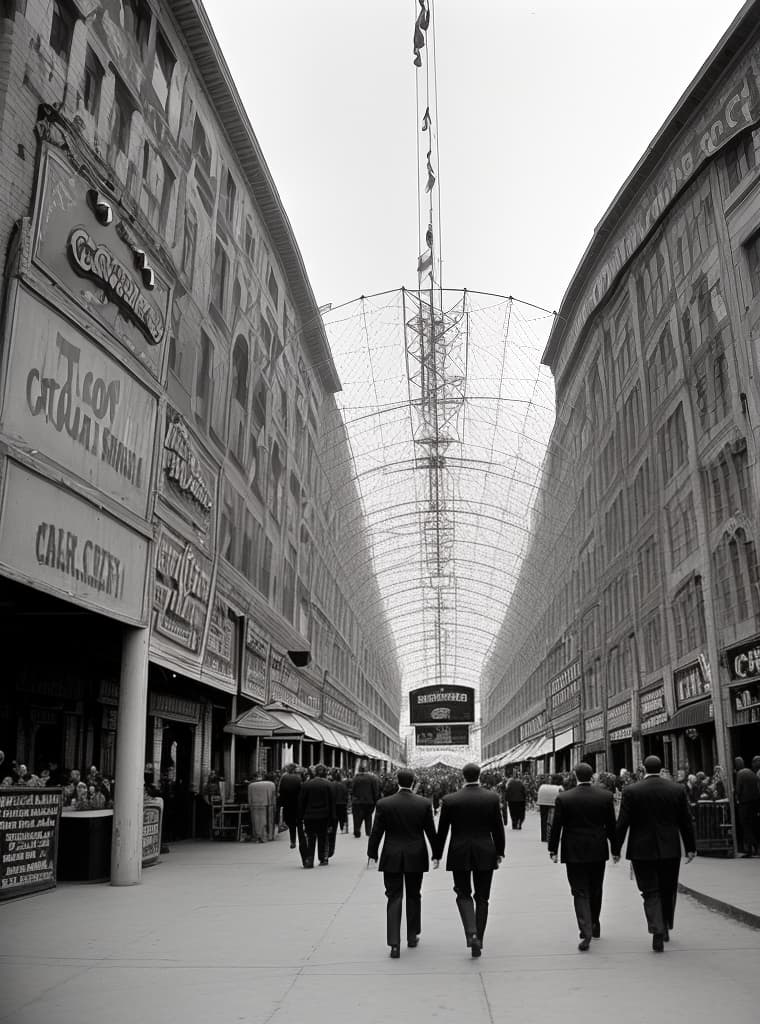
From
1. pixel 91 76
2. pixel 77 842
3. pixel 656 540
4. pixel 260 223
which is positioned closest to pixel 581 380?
pixel 656 540

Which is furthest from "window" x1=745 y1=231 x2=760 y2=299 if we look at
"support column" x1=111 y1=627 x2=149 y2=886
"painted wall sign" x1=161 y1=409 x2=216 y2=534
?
"support column" x1=111 y1=627 x2=149 y2=886

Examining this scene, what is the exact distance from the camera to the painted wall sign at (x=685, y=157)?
77.0ft

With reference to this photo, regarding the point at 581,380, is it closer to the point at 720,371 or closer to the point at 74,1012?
the point at 720,371

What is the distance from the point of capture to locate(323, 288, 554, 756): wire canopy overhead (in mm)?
42969

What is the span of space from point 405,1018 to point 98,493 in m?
9.06

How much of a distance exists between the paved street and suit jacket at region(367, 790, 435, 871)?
2.62 ft

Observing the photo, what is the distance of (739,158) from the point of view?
2362 centimetres

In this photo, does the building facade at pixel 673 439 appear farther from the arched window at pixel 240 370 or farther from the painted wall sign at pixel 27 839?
the painted wall sign at pixel 27 839

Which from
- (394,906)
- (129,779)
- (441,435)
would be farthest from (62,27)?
(441,435)

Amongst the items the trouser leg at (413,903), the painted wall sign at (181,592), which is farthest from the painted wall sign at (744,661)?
the trouser leg at (413,903)

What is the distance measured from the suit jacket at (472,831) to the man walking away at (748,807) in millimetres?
10173

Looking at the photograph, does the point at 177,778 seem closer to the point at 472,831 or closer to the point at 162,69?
the point at 162,69

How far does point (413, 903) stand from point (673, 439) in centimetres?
2198

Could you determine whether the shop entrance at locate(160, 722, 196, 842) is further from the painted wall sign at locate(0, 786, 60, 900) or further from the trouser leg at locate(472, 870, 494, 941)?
the trouser leg at locate(472, 870, 494, 941)
